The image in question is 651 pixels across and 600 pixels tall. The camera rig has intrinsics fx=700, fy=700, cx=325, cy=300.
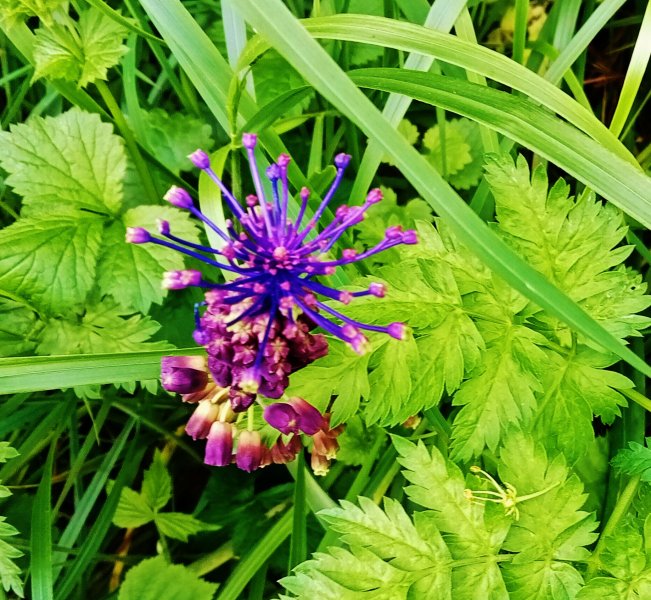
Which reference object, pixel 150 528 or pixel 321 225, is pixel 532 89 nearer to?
pixel 321 225

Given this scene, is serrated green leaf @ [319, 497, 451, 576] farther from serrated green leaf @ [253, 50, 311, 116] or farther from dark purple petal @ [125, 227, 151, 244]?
serrated green leaf @ [253, 50, 311, 116]

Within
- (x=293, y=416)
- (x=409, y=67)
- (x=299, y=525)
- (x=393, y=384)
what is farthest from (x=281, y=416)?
(x=409, y=67)

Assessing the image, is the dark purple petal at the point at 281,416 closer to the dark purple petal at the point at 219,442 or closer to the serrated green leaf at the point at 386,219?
the dark purple petal at the point at 219,442

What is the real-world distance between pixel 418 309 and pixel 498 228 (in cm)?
31

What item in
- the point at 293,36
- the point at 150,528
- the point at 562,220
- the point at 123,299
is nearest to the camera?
the point at 293,36

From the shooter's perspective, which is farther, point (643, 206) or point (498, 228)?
point (498, 228)

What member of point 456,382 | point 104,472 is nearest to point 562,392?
point 456,382

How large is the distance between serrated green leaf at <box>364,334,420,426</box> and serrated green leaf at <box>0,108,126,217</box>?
998mm

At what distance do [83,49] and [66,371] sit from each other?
38.0 inches

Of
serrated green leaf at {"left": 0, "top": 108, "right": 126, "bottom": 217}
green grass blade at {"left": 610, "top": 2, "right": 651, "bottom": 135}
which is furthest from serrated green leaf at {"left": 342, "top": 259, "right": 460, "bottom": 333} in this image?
serrated green leaf at {"left": 0, "top": 108, "right": 126, "bottom": 217}

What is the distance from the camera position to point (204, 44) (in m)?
1.70

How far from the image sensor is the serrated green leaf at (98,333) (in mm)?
2045

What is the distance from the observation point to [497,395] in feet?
5.32

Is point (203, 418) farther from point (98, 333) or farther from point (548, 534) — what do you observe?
point (548, 534)
